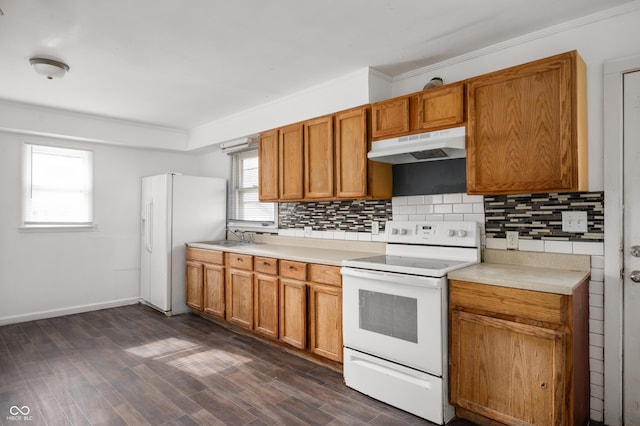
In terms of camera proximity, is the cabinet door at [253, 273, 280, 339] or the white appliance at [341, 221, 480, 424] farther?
the cabinet door at [253, 273, 280, 339]

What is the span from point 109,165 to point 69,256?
1232 millimetres

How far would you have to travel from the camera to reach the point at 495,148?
7.82 feet

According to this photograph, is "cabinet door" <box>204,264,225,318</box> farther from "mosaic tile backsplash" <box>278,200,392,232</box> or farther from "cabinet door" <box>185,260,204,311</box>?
"mosaic tile backsplash" <box>278,200,392,232</box>

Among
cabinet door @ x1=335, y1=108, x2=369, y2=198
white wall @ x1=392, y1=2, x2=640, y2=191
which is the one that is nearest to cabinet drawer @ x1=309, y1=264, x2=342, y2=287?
cabinet door @ x1=335, y1=108, x2=369, y2=198

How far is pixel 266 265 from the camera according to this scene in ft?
11.5

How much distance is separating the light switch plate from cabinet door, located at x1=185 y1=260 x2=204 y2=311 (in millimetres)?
3577

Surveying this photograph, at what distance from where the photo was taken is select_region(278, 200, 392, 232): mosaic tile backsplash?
3412 mm

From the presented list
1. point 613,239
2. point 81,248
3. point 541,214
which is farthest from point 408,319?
point 81,248

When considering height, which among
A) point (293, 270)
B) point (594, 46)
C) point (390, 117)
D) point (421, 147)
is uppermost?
point (594, 46)

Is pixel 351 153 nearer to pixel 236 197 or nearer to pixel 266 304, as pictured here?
pixel 266 304

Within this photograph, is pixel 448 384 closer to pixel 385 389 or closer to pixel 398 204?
pixel 385 389

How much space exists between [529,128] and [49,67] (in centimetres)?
345

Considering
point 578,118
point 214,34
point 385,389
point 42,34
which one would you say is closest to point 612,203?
point 578,118

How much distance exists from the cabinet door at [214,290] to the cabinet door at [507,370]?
8.49 feet
